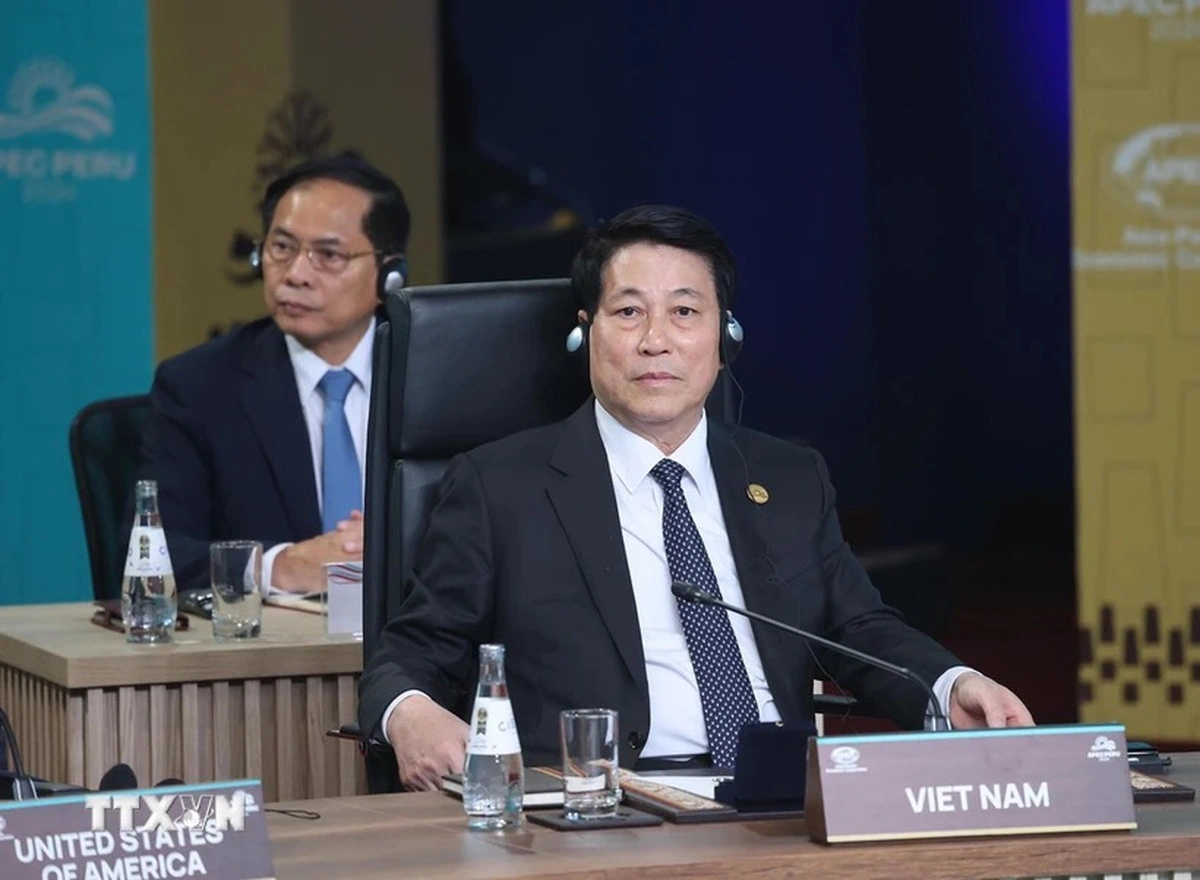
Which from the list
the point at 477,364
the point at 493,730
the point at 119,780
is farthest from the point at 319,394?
the point at 119,780

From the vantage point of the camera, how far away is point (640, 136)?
7.43 metres

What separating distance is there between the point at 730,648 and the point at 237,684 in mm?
859

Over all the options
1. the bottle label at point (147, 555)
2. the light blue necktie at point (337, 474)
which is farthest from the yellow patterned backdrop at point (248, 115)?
the bottle label at point (147, 555)

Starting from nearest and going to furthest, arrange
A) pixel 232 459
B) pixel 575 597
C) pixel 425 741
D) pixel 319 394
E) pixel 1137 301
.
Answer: pixel 425 741 < pixel 575 597 < pixel 232 459 < pixel 319 394 < pixel 1137 301

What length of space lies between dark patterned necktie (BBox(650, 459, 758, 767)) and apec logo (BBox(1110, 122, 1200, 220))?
2595 mm

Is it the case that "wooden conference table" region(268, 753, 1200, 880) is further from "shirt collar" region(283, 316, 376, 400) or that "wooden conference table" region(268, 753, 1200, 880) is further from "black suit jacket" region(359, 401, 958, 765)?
"shirt collar" region(283, 316, 376, 400)

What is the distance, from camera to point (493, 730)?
202 cm

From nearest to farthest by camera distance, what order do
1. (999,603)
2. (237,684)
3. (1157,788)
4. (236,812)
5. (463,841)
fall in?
(236,812) < (463,841) < (1157,788) < (237,684) < (999,603)

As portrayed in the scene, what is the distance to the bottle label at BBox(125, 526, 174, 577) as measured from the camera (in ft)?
10.3

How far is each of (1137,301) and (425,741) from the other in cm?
309

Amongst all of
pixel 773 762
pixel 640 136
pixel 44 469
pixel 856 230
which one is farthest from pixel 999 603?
pixel 773 762

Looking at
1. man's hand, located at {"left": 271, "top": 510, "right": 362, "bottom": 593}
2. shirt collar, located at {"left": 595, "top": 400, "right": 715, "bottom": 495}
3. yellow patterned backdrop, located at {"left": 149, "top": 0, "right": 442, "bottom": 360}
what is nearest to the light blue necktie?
man's hand, located at {"left": 271, "top": 510, "right": 362, "bottom": 593}

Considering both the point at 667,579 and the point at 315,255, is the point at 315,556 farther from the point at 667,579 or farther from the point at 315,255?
the point at 667,579

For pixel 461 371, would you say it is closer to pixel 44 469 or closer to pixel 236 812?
pixel 236 812
